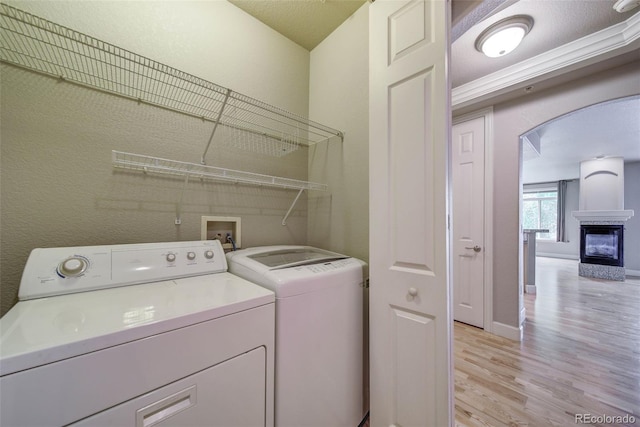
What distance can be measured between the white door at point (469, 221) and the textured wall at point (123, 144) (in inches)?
83.2

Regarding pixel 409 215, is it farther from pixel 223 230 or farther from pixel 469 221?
pixel 469 221

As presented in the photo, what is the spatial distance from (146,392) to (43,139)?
3.78 feet

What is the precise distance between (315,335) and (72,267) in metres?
0.99

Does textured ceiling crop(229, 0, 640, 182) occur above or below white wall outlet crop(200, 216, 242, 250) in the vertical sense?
above

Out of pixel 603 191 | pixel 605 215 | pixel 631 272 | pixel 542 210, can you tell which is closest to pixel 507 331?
pixel 605 215

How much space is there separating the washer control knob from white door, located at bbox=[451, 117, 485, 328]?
2.83m

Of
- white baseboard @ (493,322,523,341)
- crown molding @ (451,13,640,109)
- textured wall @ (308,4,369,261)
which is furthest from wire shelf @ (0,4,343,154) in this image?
white baseboard @ (493,322,523,341)

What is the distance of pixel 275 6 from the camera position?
1578 millimetres

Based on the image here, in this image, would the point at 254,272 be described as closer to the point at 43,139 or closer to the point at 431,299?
the point at 431,299

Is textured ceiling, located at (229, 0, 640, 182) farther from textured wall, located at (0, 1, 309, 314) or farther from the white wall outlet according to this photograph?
the white wall outlet

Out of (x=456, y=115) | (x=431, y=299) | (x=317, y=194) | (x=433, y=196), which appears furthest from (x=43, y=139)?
(x=456, y=115)

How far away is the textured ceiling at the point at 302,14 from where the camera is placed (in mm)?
1555

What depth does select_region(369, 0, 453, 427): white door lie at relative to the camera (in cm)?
98

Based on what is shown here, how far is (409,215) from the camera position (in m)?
1.08
